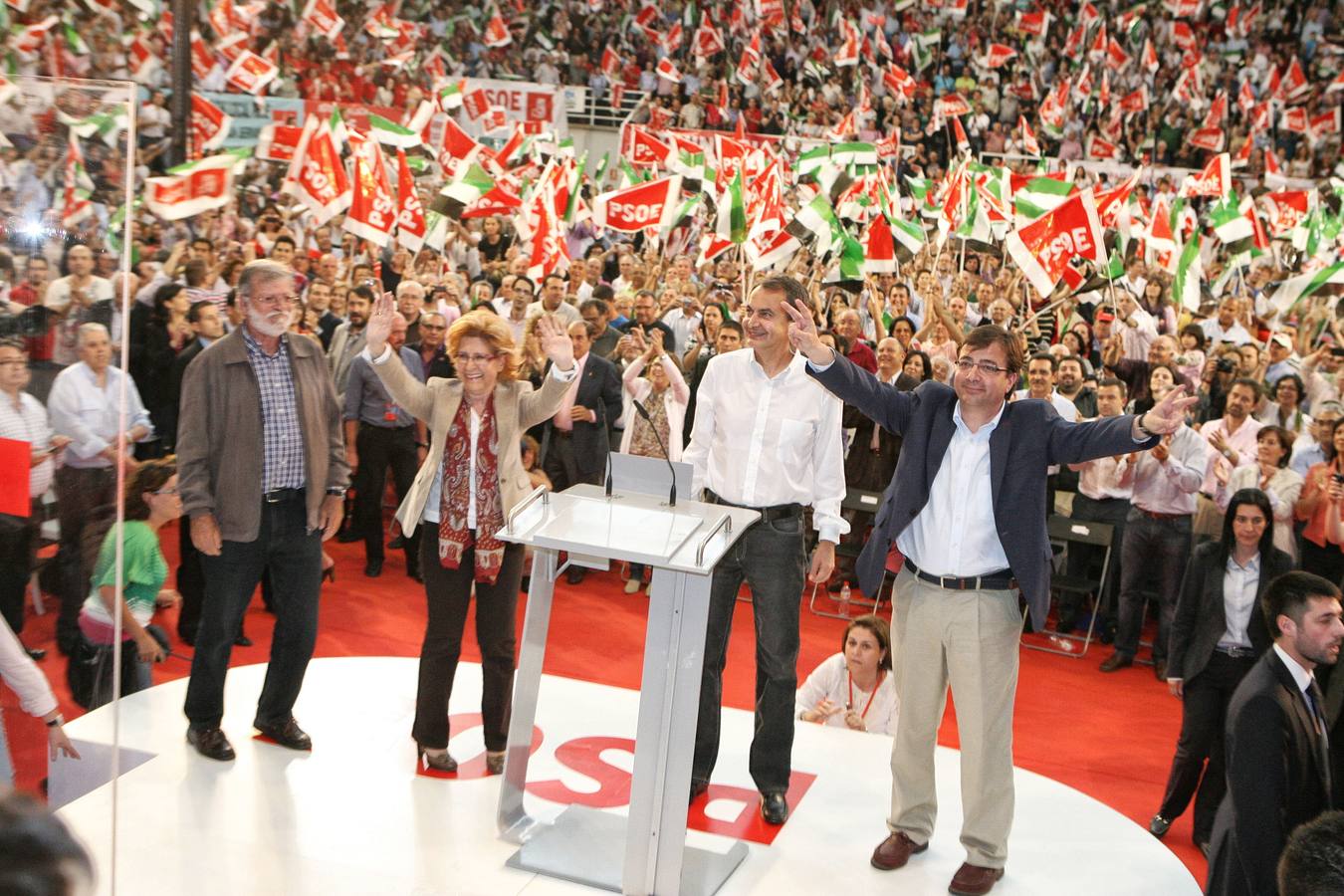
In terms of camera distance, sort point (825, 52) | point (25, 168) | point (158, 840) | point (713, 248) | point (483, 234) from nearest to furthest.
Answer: point (25, 168), point (158, 840), point (713, 248), point (483, 234), point (825, 52)

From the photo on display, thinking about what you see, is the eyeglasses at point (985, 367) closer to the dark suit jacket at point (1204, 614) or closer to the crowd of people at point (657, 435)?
the crowd of people at point (657, 435)

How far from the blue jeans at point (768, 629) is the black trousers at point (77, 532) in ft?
7.91

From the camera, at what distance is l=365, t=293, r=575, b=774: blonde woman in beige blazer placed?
16.2 feet

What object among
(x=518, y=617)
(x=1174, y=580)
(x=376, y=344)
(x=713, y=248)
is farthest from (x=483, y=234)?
(x=376, y=344)

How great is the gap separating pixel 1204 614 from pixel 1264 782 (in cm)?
188

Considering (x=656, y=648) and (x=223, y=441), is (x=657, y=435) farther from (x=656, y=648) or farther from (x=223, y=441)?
(x=223, y=441)

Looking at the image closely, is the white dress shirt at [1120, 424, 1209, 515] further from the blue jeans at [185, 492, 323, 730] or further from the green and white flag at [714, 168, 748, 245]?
the blue jeans at [185, 492, 323, 730]

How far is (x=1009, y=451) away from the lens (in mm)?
4352

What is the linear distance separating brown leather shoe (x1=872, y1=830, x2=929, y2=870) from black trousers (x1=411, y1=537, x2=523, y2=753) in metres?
1.52

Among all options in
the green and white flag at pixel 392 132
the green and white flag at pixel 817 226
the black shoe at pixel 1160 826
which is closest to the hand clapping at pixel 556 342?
the black shoe at pixel 1160 826

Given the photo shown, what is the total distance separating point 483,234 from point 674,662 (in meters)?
12.1

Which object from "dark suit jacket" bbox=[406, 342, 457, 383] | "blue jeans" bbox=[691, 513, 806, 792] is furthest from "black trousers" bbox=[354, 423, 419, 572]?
"blue jeans" bbox=[691, 513, 806, 792]

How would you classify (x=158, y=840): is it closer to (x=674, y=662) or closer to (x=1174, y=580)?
(x=674, y=662)

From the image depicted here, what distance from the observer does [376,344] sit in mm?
4891
